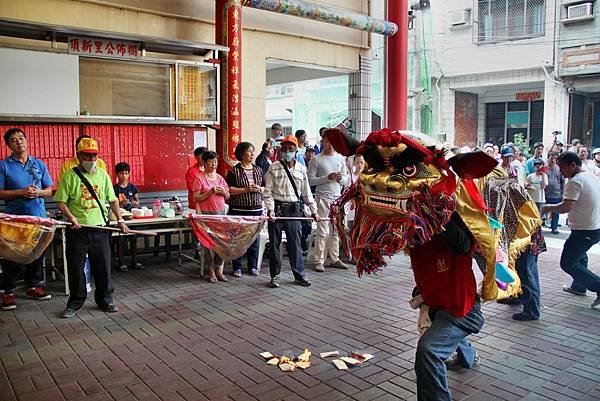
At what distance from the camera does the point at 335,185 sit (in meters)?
8.15

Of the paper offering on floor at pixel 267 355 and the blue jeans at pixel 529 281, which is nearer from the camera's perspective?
the paper offering on floor at pixel 267 355

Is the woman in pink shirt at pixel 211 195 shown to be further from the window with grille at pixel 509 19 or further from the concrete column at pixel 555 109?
the window with grille at pixel 509 19

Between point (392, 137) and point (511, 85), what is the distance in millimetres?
19756

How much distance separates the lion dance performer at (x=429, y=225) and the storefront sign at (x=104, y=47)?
5233mm

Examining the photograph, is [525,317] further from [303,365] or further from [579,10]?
[579,10]

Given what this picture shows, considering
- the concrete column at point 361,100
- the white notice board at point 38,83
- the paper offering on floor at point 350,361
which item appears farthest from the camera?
the concrete column at point 361,100

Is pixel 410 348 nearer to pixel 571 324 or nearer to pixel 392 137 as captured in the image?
pixel 571 324

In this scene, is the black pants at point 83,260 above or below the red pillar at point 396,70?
below

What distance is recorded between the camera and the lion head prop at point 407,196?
2.99 meters

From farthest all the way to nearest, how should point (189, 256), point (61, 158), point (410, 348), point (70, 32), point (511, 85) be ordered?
point (511, 85) < point (189, 256) < point (61, 158) < point (70, 32) < point (410, 348)

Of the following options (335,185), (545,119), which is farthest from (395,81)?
(545,119)

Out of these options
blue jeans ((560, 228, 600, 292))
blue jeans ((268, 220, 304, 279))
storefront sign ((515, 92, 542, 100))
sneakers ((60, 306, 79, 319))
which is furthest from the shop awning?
storefront sign ((515, 92, 542, 100))

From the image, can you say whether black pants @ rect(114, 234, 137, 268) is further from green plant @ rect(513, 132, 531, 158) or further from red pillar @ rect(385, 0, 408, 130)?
green plant @ rect(513, 132, 531, 158)

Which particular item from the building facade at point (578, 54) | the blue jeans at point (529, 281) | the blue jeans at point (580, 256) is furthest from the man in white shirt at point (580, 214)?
the building facade at point (578, 54)
